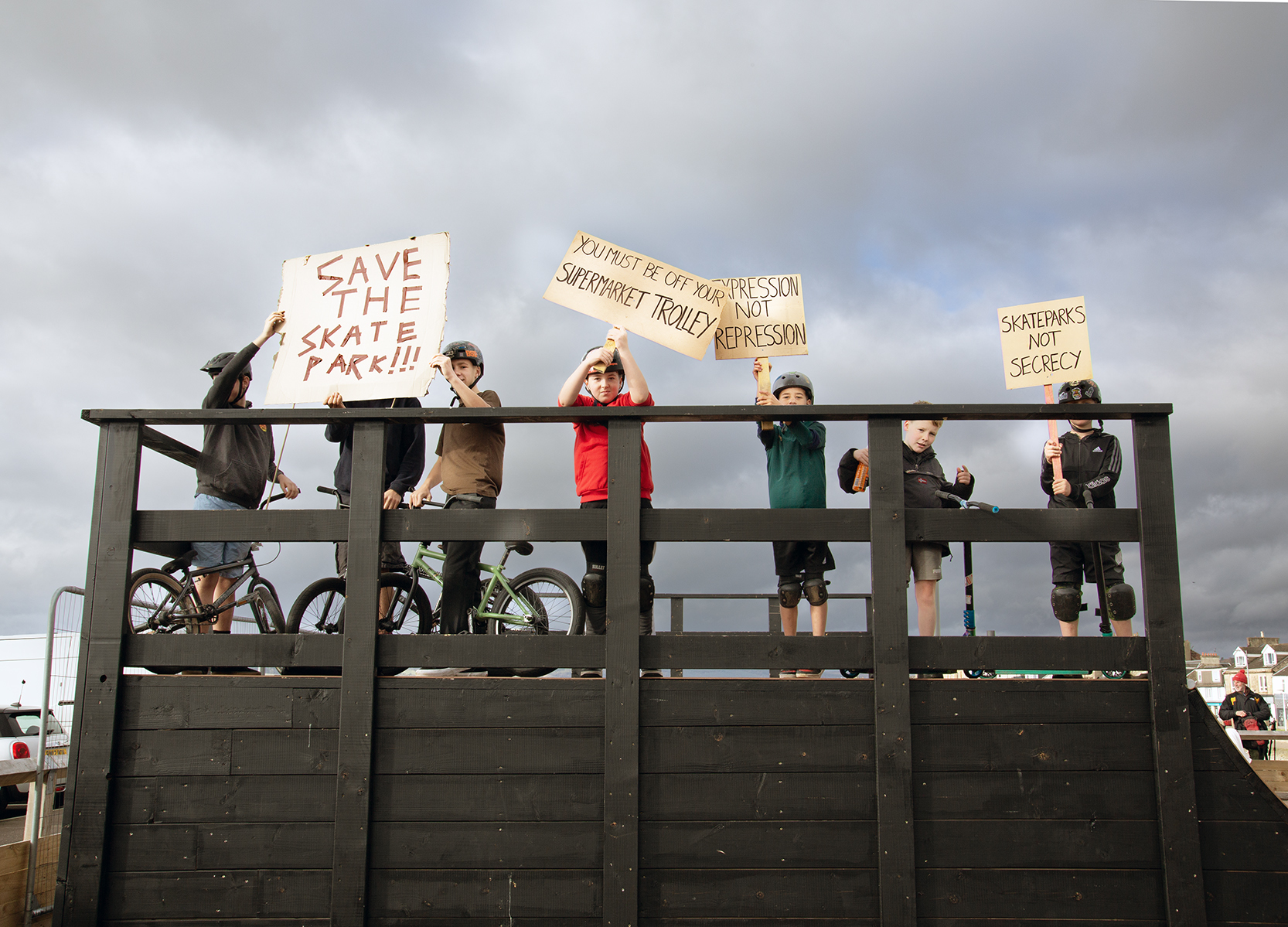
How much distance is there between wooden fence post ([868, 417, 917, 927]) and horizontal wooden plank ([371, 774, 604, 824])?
1.26m

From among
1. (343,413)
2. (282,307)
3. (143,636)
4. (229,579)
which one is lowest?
(143,636)

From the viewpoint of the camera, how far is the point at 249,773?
13.1 feet

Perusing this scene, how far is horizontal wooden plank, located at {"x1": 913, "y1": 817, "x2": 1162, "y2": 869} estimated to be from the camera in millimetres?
3850

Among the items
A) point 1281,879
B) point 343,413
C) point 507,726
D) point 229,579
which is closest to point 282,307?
point 343,413

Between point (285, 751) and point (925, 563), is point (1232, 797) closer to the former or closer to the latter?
point (925, 563)

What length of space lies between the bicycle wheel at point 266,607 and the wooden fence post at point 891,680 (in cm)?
369

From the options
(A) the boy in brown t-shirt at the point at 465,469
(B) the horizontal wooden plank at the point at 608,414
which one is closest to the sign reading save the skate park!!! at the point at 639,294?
(A) the boy in brown t-shirt at the point at 465,469

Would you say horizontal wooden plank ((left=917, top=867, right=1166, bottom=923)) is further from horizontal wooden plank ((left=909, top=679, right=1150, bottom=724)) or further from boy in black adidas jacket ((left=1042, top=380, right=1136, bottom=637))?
boy in black adidas jacket ((left=1042, top=380, right=1136, bottom=637))

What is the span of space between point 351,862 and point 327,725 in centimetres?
60

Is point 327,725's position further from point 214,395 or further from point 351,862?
point 214,395

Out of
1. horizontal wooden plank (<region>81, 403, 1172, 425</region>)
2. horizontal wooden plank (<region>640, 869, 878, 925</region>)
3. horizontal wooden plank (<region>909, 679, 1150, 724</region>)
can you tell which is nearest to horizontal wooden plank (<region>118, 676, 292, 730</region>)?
horizontal wooden plank (<region>81, 403, 1172, 425</region>)

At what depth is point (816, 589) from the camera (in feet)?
15.8

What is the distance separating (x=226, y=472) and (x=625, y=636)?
118 inches

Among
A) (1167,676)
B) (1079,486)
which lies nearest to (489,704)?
(1167,676)
